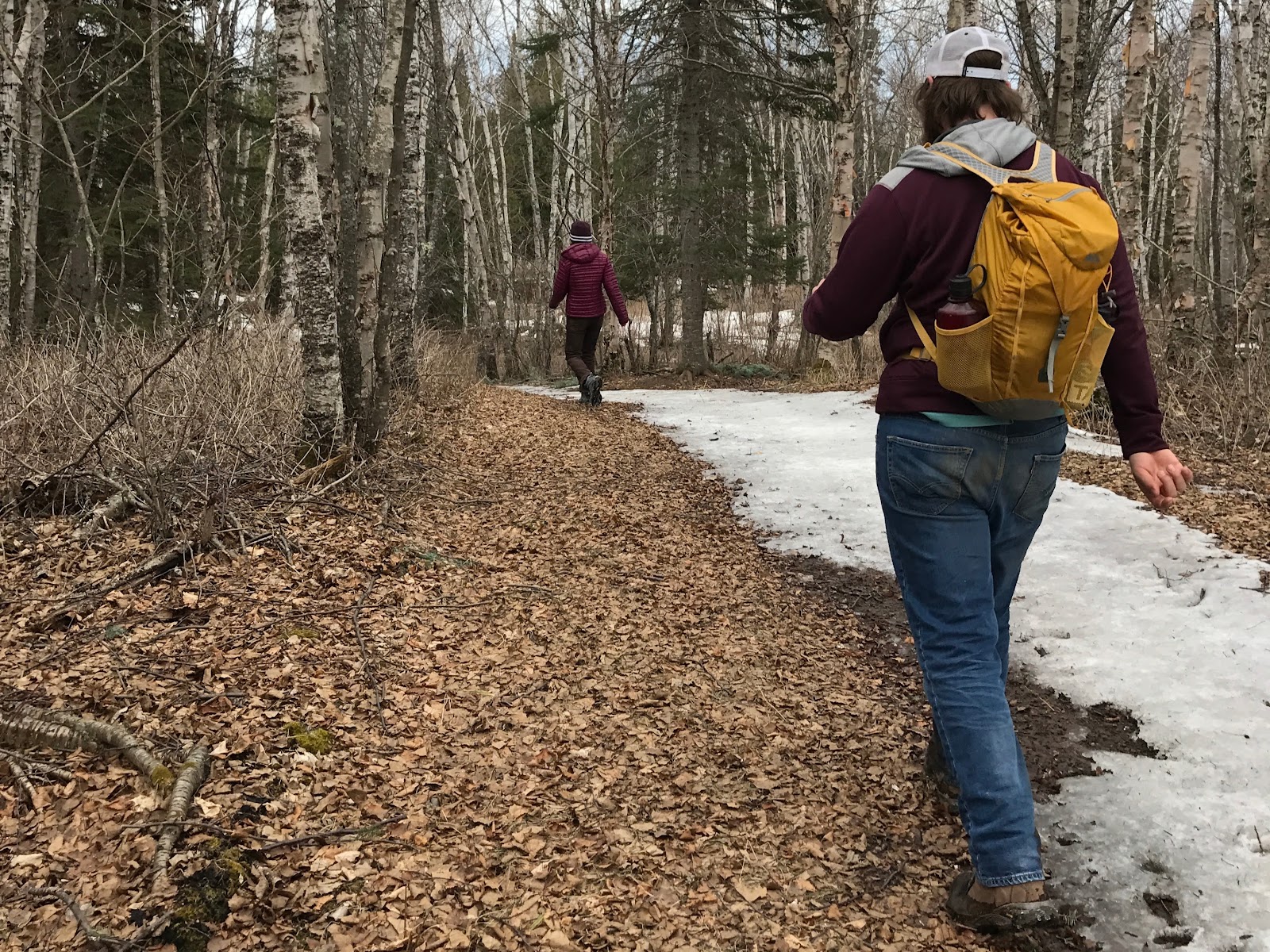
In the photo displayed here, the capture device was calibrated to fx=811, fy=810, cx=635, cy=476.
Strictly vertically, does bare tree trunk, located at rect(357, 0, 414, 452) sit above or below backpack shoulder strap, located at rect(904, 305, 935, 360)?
above

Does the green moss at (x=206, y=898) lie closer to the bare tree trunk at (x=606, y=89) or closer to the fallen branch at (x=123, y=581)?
the fallen branch at (x=123, y=581)

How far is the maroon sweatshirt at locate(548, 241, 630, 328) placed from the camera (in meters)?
9.58

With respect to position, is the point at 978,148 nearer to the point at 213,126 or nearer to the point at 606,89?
the point at 606,89

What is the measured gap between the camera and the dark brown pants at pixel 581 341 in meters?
9.85

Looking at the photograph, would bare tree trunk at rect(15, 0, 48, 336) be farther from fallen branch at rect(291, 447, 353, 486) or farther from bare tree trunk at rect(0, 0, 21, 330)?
fallen branch at rect(291, 447, 353, 486)

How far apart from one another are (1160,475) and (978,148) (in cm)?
89

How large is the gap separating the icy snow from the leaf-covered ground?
426mm

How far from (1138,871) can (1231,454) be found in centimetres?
570

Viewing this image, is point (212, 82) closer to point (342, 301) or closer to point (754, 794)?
point (342, 301)

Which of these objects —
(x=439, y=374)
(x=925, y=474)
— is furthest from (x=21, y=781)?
(x=439, y=374)

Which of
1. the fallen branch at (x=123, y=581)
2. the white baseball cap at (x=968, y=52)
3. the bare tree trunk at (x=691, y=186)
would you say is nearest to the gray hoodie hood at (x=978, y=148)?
the white baseball cap at (x=968, y=52)

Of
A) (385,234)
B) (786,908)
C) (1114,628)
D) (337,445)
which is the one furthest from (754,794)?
(385,234)

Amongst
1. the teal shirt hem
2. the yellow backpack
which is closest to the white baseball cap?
the yellow backpack

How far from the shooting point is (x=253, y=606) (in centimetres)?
337
